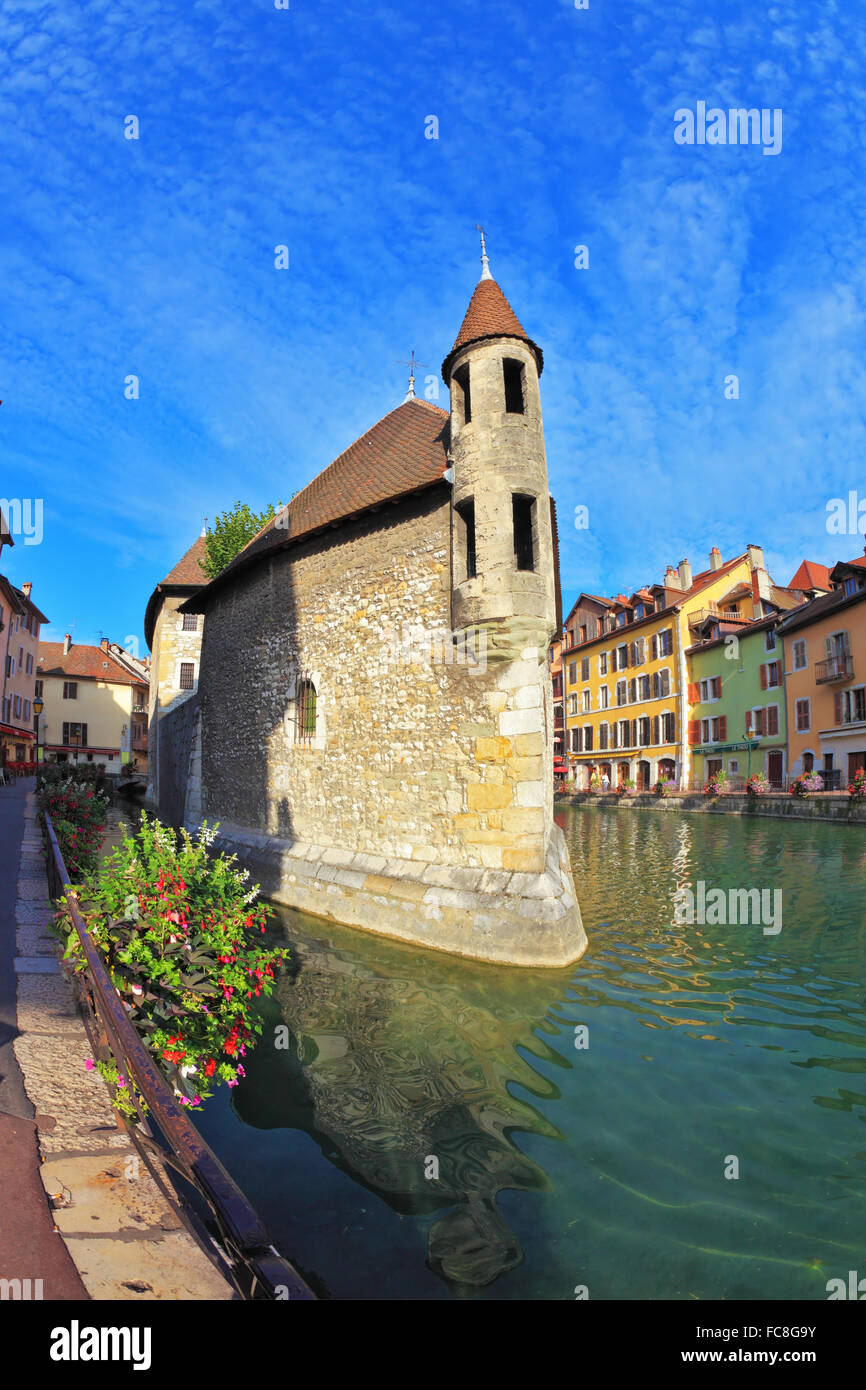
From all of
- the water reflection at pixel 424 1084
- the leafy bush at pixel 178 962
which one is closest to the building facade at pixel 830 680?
the water reflection at pixel 424 1084

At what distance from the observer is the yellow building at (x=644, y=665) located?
41.0 metres

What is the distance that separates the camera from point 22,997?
495 centimetres

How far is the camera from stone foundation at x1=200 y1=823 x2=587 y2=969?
27.7ft

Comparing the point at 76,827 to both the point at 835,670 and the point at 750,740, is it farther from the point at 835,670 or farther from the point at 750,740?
the point at 750,740

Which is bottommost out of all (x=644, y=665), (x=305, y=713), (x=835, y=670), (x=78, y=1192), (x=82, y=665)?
(x=78, y=1192)

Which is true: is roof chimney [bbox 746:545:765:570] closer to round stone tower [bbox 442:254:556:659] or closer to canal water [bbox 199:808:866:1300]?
round stone tower [bbox 442:254:556:659]

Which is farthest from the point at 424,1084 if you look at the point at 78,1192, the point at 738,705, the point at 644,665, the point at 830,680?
the point at 644,665

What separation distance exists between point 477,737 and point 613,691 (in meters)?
40.4

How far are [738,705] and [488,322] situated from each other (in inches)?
1265

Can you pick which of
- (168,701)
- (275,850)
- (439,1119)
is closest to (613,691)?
(168,701)

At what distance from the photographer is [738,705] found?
37719 millimetres

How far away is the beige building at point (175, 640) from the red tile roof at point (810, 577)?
32.4m

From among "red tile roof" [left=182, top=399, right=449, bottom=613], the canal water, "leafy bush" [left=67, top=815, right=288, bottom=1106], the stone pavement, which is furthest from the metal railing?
"red tile roof" [left=182, top=399, right=449, bottom=613]
